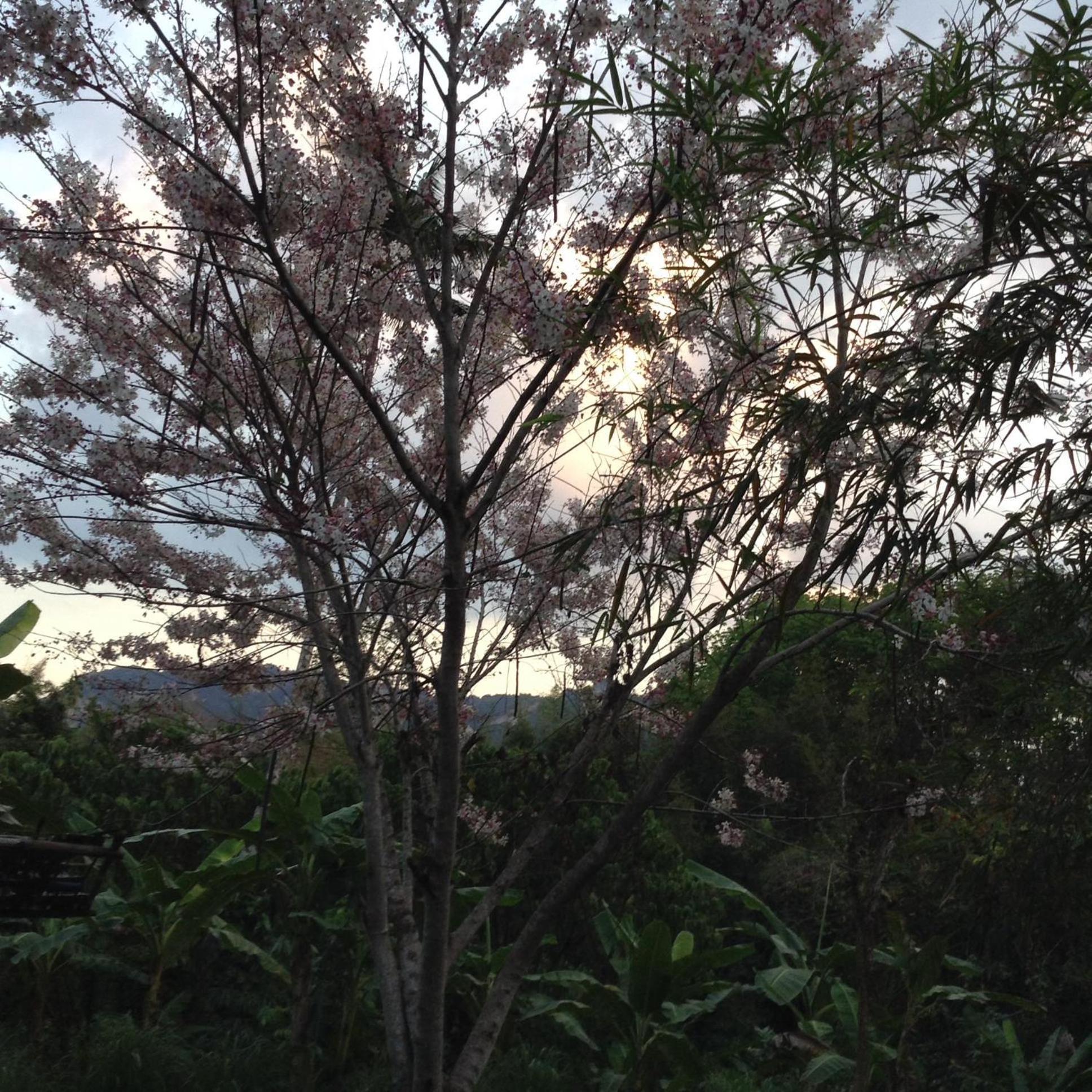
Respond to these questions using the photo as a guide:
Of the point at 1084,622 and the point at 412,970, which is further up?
the point at 1084,622

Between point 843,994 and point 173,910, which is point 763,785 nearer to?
point 843,994

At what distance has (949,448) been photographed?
3520 millimetres

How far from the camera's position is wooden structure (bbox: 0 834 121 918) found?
2582 mm

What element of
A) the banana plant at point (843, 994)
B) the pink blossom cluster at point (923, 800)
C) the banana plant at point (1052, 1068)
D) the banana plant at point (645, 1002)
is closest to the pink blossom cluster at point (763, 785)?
the pink blossom cluster at point (923, 800)

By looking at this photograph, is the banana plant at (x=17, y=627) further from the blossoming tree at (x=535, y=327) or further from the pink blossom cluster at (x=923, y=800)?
the pink blossom cluster at (x=923, y=800)

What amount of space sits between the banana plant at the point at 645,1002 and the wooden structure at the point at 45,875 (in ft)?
16.8

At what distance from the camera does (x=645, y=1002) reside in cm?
768

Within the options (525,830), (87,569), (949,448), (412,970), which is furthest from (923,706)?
(87,569)

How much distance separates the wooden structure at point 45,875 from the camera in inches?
102

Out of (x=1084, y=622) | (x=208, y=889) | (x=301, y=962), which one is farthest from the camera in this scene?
(x=301, y=962)

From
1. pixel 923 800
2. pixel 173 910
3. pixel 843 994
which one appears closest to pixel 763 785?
pixel 923 800

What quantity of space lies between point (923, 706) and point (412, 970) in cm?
284

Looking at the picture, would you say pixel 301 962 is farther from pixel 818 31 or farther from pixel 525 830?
pixel 818 31

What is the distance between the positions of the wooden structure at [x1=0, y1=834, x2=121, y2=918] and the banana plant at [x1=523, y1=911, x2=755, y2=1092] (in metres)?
5.11
